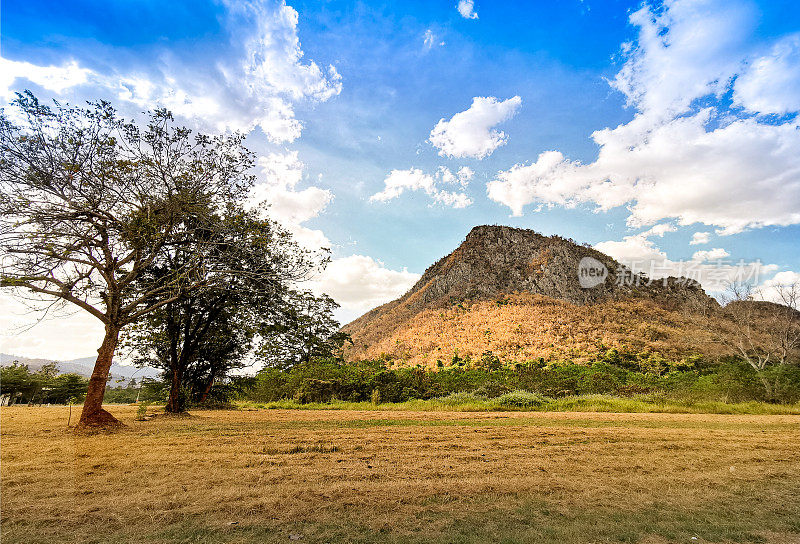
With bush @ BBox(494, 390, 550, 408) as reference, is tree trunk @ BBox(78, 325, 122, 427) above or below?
above

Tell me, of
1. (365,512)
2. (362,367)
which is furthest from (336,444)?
(362,367)

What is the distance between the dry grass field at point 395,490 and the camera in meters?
3.12

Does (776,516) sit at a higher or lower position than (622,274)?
lower

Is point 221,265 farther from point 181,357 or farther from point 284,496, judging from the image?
point 284,496

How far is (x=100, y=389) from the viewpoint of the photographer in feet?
32.6

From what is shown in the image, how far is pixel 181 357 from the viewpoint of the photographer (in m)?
14.6

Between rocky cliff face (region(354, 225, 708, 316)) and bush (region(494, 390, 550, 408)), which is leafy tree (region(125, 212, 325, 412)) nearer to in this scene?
bush (region(494, 390, 550, 408))

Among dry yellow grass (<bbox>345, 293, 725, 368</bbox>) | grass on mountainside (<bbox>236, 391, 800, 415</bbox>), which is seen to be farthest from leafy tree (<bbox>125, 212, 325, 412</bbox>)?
dry yellow grass (<bbox>345, 293, 725, 368</bbox>)

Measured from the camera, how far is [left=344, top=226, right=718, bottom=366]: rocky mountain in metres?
39.8

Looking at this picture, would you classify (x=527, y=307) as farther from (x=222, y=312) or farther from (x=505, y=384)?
(x=222, y=312)

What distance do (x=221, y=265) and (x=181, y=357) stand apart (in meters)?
5.96

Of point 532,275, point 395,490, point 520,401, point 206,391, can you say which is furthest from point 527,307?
point 395,490

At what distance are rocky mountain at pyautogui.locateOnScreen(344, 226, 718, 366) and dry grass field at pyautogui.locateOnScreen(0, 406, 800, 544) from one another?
28.9m

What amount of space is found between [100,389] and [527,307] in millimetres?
49412
